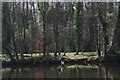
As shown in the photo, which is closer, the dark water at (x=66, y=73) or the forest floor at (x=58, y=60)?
the dark water at (x=66, y=73)

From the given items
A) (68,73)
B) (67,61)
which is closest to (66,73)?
(68,73)

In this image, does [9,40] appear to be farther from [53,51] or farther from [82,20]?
[82,20]

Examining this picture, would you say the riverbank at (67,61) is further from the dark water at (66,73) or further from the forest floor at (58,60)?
the dark water at (66,73)

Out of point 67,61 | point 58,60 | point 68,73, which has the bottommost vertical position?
point 68,73

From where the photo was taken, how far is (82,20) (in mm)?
39875

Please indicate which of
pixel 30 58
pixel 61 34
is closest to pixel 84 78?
pixel 30 58

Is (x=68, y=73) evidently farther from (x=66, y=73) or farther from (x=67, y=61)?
(x=67, y=61)

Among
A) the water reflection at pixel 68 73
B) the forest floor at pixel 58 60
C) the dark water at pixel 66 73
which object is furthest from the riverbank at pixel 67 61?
the water reflection at pixel 68 73

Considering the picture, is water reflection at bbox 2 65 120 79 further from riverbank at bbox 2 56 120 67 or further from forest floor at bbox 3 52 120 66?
forest floor at bbox 3 52 120 66

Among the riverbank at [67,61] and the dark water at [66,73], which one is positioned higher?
the riverbank at [67,61]

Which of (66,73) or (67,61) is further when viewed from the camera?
(67,61)

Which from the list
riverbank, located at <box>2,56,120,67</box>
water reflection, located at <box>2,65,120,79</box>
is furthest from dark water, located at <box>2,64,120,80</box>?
riverbank, located at <box>2,56,120,67</box>

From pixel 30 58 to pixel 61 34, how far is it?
268 inches

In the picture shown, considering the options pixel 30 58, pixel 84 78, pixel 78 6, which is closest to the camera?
pixel 84 78
